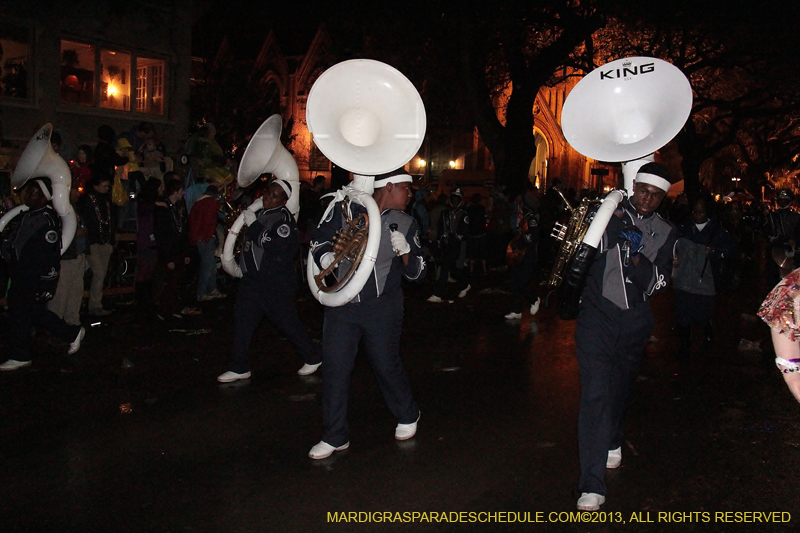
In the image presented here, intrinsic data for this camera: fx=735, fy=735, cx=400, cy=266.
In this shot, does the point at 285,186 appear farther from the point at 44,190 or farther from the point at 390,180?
the point at 44,190

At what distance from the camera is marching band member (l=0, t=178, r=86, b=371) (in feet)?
22.2

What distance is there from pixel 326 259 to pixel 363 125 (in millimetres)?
912

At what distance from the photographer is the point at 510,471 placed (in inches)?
191

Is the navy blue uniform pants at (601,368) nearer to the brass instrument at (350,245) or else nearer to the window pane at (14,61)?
the brass instrument at (350,245)

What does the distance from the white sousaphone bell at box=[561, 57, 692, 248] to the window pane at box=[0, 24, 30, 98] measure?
14.0 m

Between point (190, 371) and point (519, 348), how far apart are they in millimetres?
3734

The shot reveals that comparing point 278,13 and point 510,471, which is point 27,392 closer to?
point 510,471

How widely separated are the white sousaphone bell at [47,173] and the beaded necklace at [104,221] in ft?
6.80

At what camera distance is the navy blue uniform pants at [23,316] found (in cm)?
682

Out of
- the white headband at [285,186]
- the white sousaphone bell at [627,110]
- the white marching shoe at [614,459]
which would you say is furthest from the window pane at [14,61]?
the white marching shoe at [614,459]

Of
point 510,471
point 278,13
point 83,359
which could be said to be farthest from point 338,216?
point 278,13

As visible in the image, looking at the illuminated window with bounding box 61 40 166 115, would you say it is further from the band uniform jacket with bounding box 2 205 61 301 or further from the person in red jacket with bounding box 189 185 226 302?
the band uniform jacket with bounding box 2 205 61 301

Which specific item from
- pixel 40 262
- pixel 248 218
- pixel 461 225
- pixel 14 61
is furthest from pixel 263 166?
pixel 14 61

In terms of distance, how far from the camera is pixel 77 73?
629 inches
